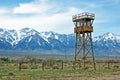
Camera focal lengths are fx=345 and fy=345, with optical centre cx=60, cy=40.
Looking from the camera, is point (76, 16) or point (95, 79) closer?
point (95, 79)

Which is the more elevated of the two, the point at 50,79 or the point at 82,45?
the point at 82,45

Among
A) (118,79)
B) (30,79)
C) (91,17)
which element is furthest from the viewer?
(91,17)

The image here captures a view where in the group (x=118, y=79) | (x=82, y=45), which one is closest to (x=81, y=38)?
(x=82, y=45)

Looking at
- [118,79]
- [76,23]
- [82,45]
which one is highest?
→ [76,23]

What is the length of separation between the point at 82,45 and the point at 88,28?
9.98 feet

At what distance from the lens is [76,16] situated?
5638cm

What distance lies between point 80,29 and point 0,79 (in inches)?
1079

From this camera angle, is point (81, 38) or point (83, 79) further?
point (81, 38)

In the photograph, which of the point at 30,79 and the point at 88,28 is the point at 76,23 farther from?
the point at 30,79

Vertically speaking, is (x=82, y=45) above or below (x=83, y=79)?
above

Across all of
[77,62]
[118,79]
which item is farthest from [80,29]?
[118,79]

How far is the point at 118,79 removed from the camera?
32.0 meters

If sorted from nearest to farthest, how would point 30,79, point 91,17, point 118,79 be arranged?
1. point 30,79
2. point 118,79
3. point 91,17

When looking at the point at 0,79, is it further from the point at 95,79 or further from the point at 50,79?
the point at 95,79
